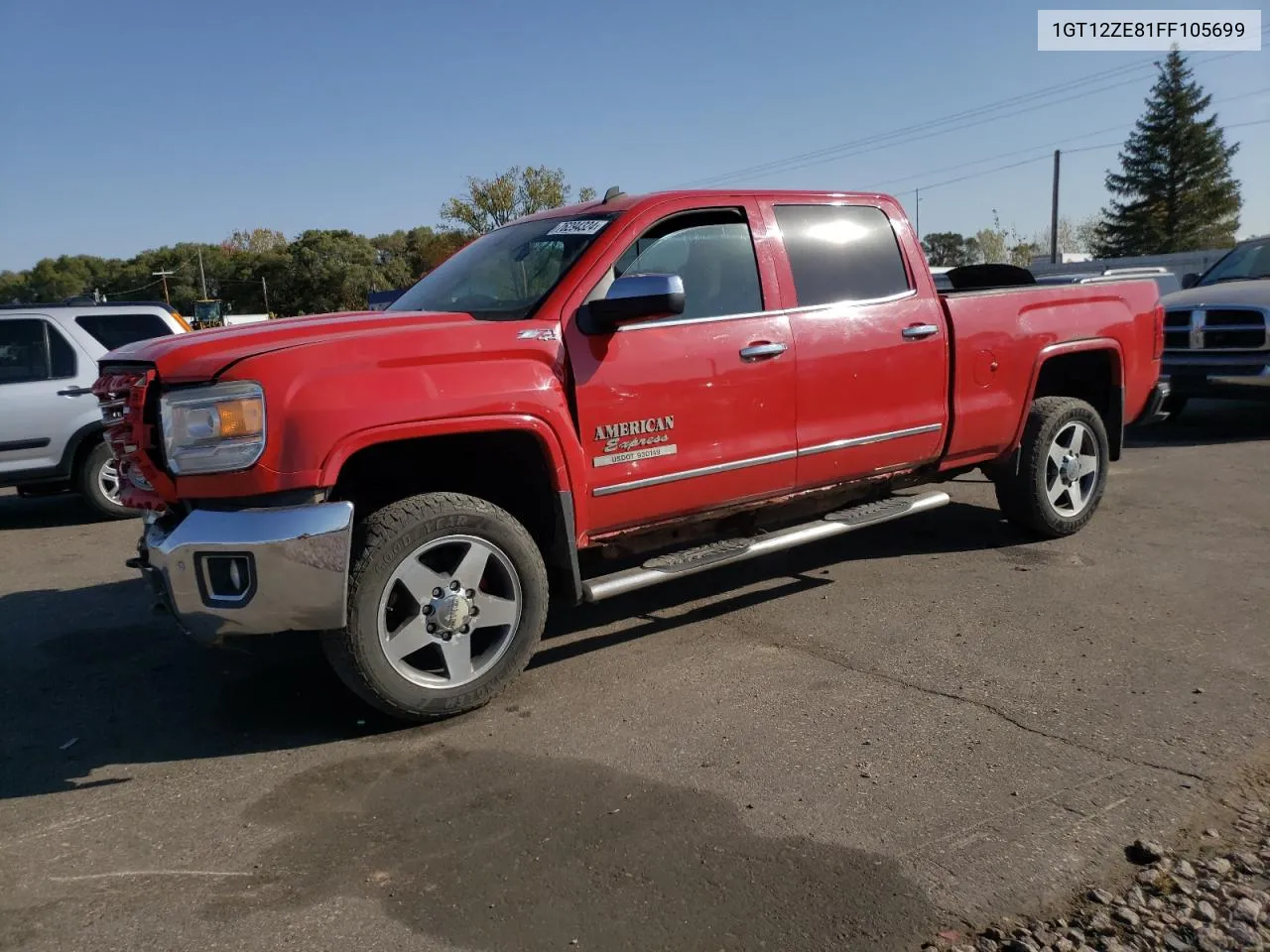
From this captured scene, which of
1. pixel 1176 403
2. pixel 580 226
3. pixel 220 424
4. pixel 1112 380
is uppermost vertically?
pixel 580 226

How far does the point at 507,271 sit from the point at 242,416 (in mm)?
1617

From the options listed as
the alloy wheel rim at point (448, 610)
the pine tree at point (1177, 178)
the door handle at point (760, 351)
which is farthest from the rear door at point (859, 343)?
the pine tree at point (1177, 178)

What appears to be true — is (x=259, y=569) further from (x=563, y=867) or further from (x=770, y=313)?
(x=770, y=313)

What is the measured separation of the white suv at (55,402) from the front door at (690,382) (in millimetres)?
5184

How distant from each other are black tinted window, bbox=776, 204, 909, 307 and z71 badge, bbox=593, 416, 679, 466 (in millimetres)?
1074

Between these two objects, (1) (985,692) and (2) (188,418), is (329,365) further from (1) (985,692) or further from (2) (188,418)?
(1) (985,692)

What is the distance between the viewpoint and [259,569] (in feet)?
11.1

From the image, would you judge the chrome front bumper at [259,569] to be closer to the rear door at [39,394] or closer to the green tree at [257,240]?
the rear door at [39,394]

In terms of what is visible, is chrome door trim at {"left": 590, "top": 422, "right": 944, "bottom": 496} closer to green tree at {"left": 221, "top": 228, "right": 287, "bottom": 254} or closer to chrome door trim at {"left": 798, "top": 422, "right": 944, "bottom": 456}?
chrome door trim at {"left": 798, "top": 422, "right": 944, "bottom": 456}

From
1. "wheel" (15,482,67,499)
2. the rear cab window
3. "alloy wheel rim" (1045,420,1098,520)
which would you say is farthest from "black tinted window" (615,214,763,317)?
"wheel" (15,482,67,499)

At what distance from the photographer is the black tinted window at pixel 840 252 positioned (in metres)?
4.92

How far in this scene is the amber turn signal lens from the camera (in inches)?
133

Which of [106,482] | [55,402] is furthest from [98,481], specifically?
[55,402]

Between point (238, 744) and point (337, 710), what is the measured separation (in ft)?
1.36
